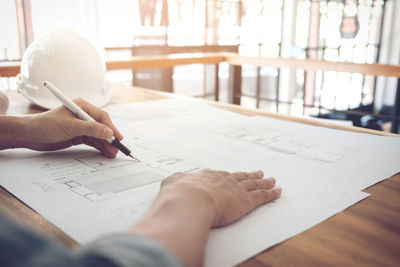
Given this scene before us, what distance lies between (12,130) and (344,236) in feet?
2.15

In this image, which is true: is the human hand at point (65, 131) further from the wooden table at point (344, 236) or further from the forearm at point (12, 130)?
the wooden table at point (344, 236)

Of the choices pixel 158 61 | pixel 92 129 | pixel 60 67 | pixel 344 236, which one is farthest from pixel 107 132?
pixel 158 61

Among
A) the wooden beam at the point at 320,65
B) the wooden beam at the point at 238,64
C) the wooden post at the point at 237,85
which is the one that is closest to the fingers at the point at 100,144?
the wooden beam at the point at 238,64

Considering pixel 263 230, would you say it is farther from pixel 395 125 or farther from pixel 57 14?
pixel 57 14

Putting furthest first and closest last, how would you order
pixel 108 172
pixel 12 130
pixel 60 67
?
pixel 60 67 < pixel 12 130 < pixel 108 172

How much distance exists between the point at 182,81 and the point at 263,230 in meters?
5.31

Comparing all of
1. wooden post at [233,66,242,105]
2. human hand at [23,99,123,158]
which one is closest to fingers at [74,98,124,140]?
human hand at [23,99,123,158]

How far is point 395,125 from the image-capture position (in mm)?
1973

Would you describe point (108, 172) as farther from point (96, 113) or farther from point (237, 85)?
point (237, 85)

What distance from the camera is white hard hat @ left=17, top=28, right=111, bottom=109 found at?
1.18 metres

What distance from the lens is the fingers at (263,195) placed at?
0.55 m

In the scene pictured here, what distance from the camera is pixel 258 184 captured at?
583 millimetres

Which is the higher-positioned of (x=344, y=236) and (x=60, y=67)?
(x=60, y=67)

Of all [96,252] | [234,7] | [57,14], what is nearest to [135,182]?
[96,252]
